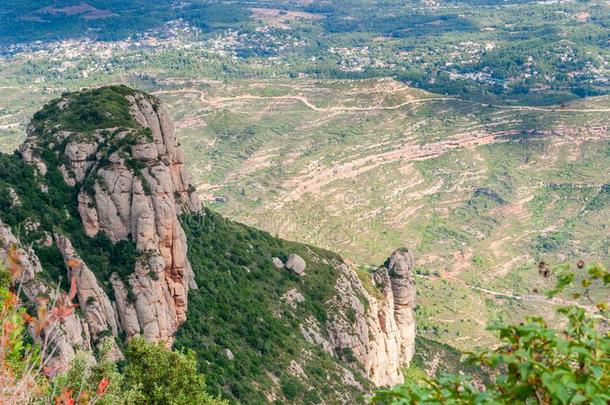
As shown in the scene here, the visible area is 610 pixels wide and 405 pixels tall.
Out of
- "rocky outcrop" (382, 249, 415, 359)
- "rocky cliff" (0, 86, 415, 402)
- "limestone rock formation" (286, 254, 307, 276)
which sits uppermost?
"rocky cliff" (0, 86, 415, 402)

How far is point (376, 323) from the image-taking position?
81562mm

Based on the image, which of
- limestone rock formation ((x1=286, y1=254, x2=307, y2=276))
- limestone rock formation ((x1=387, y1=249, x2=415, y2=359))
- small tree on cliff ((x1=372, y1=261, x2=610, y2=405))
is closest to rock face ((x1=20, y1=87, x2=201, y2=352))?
limestone rock formation ((x1=286, y1=254, x2=307, y2=276))

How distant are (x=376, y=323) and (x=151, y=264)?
37.5 meters

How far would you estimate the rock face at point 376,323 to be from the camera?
72.9m

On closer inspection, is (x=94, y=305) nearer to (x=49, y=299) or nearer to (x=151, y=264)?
(x=151, y=264)

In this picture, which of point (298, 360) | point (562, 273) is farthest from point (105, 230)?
point (562, 273)

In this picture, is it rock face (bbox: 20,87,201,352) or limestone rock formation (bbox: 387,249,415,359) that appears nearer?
rock face (bbox: 20,87,201,352)

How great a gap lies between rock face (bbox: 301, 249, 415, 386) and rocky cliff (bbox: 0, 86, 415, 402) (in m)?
0.25

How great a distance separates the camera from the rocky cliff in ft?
156

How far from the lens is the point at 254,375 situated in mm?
57125

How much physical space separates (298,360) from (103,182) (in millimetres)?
23060

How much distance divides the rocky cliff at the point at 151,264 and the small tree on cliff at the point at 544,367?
2875 centimetres

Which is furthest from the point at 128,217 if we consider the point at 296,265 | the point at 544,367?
the point at 544,367

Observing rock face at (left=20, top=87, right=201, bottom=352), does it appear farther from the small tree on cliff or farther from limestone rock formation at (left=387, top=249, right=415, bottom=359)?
limestone rock formation at (left=387, top=249, right=415, bottom=359)
